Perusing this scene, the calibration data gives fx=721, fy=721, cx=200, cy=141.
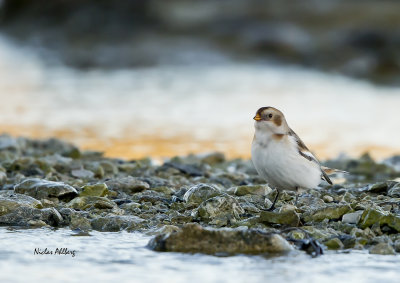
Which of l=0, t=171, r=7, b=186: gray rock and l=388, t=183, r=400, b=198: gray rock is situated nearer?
l=388, t=183, r=400, b=198: gray rock

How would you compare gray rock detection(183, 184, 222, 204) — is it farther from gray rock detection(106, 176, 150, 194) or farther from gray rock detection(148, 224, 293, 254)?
gray rock detection(148, 224, 293, 254)

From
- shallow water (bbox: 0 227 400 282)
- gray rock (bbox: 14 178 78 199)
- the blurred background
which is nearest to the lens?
shallow water (bbox: 0 227 400 282)

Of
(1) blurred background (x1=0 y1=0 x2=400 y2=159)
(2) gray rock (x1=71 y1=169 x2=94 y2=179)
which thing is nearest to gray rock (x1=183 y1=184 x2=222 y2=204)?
(2) gray rock (x1=71 y1=169 x2=94 y2=179)

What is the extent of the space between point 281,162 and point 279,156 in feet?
0.18

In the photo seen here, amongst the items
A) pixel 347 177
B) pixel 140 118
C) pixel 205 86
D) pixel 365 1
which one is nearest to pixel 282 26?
pixel 365 1

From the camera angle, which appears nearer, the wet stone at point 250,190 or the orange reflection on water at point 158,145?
the wet stone at point 250,190

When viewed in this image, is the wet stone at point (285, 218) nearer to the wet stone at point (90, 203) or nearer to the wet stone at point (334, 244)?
the wet stone at point (334, 244)

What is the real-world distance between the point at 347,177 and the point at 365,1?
23.7 meters

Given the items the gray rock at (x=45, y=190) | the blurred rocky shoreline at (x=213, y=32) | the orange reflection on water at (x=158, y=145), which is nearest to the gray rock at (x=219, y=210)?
the gray rock at (x=45, y=190)

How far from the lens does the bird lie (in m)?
6.25

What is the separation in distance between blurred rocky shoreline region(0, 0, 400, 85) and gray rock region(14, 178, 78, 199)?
17593 millimetres

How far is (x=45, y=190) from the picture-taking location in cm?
670

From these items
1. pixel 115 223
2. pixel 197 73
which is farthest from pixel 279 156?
pixel 197 73

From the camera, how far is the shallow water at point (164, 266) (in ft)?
14.8
